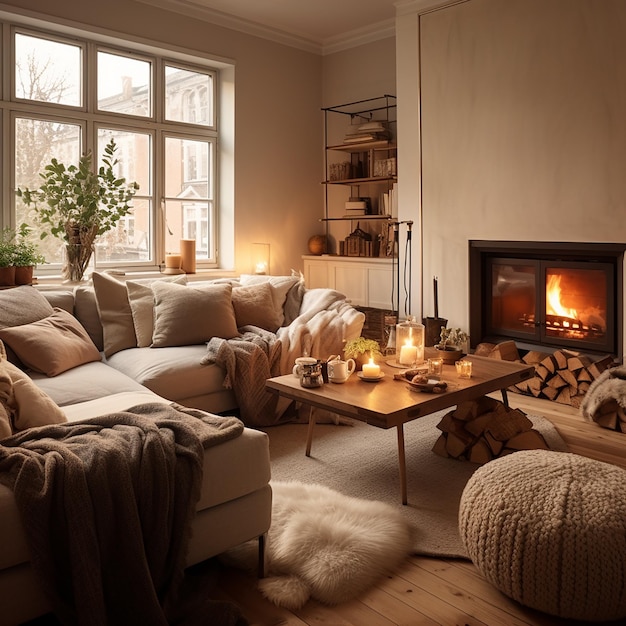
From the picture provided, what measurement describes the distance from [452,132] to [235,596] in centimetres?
382

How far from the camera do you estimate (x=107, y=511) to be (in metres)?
1.82

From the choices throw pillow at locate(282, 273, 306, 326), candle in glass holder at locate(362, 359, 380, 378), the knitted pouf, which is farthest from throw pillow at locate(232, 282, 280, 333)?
the knitted pouf

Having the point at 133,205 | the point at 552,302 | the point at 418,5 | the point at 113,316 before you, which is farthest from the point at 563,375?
the point at 133,205

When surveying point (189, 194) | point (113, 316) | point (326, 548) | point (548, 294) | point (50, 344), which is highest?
point (189, 194)

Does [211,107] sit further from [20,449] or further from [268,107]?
[20,449]

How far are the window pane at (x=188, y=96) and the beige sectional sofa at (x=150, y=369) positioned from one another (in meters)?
1.92

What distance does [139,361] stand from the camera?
366 centimetres

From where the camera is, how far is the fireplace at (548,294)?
4.26m

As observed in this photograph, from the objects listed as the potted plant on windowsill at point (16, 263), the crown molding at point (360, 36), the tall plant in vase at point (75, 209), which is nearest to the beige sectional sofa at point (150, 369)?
the potted plant on windowsill at point (16, 263)

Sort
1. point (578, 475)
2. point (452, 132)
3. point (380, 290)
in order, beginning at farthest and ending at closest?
point (380, 290)
point (452, 132)
point (578, 475)

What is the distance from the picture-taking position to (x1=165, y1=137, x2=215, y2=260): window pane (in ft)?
18.8

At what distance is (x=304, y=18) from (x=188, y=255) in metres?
2.26

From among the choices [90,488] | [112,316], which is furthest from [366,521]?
[112,316]

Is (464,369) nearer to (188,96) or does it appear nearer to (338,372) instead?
(338,372)
